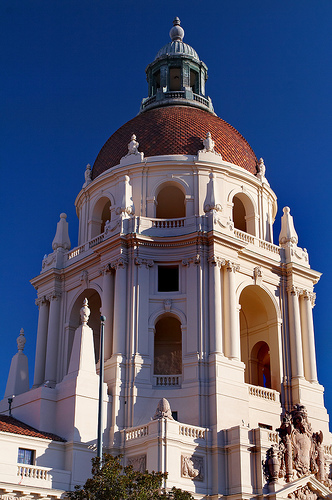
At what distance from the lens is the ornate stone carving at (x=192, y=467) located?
114 feet

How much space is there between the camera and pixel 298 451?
122ft

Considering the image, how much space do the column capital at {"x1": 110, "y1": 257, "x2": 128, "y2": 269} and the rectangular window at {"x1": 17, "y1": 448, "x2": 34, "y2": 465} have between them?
10613 millimetres

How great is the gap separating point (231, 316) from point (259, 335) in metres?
4.95

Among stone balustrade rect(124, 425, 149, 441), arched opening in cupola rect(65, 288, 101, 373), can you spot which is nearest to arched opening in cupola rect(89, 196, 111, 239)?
arched opening in cupola rect(65, 288, 101, 373)

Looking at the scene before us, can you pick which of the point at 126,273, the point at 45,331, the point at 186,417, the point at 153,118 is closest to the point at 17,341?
the point at 45,331

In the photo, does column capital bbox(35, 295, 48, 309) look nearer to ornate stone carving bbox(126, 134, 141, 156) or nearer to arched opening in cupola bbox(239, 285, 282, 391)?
ornate stone carving bbox(126, 134, 141, 156)

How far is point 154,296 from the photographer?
4128 centimetres

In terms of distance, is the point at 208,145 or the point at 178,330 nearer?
the point at 178,330

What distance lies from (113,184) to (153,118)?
4.76m

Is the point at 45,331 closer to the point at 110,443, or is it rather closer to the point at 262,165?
the point at 110,443

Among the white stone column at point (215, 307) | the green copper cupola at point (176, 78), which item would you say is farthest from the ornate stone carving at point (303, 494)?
the green copper cupola at point (176, 78)

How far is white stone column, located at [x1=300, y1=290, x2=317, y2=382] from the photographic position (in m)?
43.3

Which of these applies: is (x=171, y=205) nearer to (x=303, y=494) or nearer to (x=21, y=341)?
(x=21, y=341)

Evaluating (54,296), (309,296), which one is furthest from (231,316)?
(54,296)
